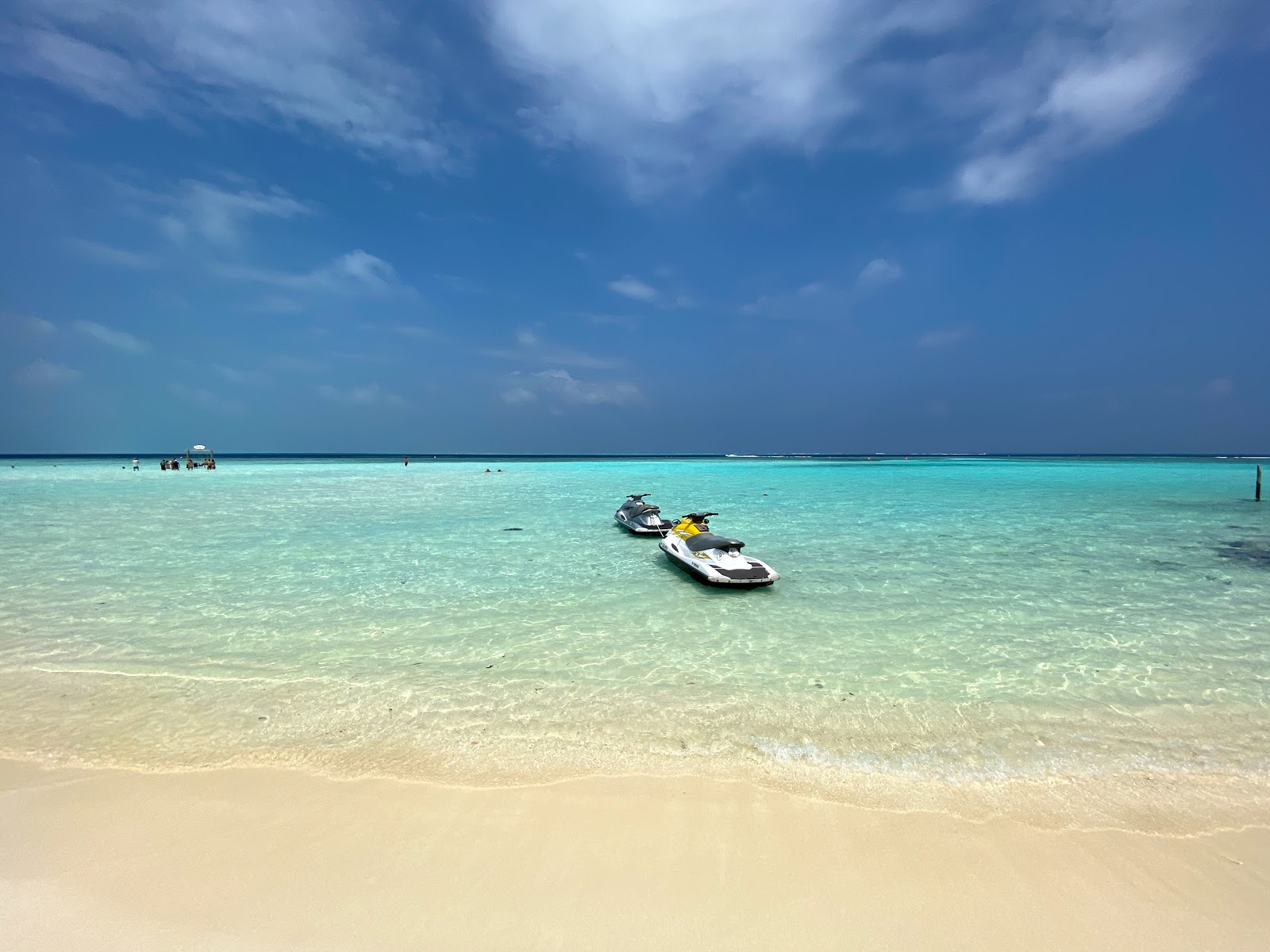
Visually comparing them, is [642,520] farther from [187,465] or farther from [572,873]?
[187,465]

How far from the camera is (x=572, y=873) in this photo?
4.07 meters

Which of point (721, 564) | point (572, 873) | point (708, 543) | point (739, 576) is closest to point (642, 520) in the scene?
point (708, 543)

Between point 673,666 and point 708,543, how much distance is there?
5.40 meters

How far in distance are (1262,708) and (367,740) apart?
1106 centimetres

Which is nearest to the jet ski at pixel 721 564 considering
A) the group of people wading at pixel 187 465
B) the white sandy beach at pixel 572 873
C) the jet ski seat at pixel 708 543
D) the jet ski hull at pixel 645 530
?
the jet ski seat at pixel 708 543

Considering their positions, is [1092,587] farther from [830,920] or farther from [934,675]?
[830,920]

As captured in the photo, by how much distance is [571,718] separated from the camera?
674 centimetres

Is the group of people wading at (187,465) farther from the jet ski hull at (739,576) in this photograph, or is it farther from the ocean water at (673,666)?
the jet ski hull at (739,576)

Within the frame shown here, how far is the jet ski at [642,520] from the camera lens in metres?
20.2

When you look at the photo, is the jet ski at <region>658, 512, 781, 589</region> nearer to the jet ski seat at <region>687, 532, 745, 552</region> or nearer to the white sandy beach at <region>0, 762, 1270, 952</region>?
the jet ski seat at <region>687, 532, 745, 552</region>

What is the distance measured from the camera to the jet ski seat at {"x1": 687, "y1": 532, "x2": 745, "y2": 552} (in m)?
13.3

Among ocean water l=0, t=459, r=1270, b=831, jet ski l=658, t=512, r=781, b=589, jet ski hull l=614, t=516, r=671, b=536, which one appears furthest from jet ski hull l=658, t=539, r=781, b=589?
jet ski hull l=614, t=516, r=671, b=536

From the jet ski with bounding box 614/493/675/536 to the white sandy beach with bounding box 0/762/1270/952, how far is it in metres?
14.9

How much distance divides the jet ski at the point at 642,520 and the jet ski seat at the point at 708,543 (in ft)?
17.2
